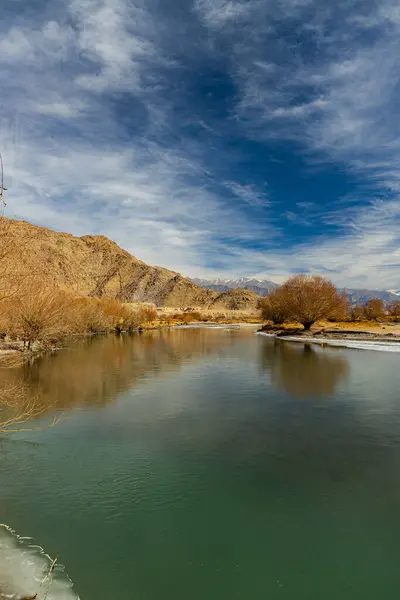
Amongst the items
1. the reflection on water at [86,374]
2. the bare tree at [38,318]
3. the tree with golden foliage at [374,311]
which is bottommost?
the reflection on water at [86,374]

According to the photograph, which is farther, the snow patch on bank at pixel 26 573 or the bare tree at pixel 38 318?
the bare tree at pixel 38 318

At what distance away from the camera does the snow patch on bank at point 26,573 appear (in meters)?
6.50

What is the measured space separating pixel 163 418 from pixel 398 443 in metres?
9.03

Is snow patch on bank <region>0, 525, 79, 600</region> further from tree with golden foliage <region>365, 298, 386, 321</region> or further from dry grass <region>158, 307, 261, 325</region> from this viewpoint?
tree with golden foliage <region>365, 298, 386, 321</region>

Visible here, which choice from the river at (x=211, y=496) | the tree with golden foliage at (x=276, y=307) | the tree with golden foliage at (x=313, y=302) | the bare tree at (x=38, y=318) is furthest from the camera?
the tree with golden foliage at (x=276, y=307)

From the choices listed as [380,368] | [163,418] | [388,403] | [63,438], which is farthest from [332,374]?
[63,438]

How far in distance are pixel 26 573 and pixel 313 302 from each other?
67219mm

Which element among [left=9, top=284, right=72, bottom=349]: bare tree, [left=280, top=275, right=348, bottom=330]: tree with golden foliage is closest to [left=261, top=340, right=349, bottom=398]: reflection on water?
[left=9, top=284, right=72, bottom=349]: bare tree

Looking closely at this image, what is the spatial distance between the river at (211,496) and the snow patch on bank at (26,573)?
5 cm

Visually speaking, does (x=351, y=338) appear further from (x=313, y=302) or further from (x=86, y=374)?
(x=86, y=374)

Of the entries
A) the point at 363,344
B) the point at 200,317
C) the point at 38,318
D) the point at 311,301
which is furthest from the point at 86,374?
the point at 200,317

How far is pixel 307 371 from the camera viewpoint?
30391mm

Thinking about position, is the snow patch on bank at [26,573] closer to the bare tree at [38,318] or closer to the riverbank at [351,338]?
the bare tree at [38,318]

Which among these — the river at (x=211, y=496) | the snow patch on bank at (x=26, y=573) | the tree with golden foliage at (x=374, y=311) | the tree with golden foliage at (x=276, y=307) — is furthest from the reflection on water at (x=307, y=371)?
the tree with golden foliage at (x=374, y=311)
